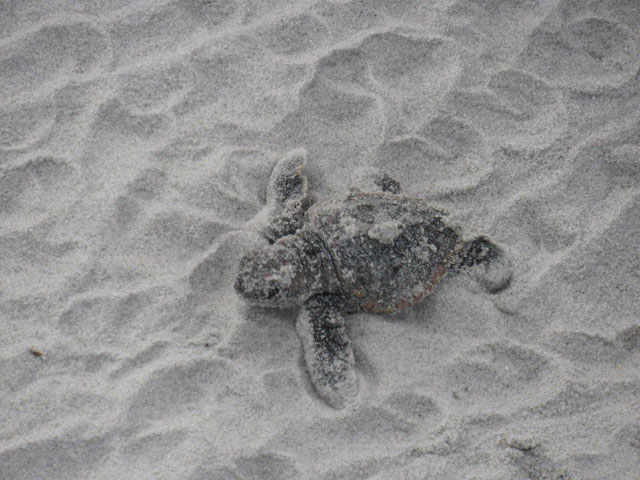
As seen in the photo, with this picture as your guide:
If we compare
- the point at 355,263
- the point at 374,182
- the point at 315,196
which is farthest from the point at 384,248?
the point at 315,196

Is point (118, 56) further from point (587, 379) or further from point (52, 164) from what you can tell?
point (587, 379)

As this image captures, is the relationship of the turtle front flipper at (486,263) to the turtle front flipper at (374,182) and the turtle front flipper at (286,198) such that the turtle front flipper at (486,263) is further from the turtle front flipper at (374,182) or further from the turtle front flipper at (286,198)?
the turtle front flipper at (286,198)

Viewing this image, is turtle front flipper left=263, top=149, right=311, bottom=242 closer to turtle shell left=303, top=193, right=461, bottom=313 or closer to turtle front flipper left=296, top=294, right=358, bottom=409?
turtle shell left=303, top=193, right=461, bottom=313

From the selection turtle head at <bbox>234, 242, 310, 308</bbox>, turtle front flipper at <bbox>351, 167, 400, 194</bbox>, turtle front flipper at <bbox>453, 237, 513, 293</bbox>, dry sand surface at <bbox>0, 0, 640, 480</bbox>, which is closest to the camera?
dry sand surface at <bbox>0, 0, 640, 480</bbox>

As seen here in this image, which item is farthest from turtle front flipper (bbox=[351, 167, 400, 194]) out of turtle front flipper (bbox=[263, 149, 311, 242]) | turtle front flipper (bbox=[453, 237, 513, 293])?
turtle front flipper (bbox=[453, 237, 513, 293])

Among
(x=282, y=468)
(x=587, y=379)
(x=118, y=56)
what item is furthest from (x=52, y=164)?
(x=587, y=379)

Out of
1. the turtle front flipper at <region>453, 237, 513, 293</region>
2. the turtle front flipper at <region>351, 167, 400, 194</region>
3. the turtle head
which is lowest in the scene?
the turtle head
